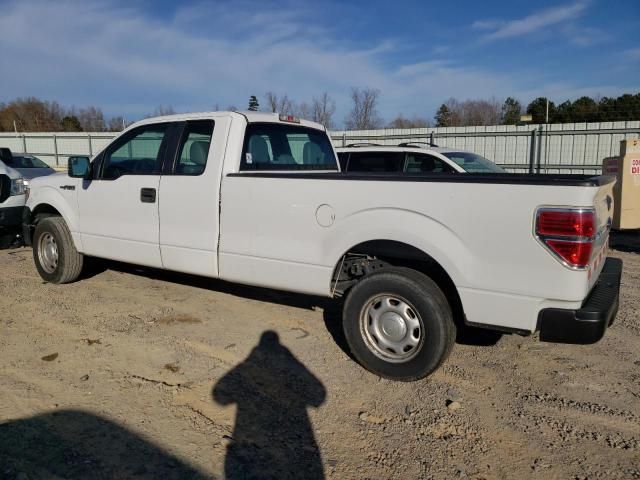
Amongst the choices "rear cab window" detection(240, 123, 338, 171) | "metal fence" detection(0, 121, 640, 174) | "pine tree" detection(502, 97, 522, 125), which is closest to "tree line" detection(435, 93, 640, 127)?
"pine tree" detection(502, 97, 522, 125)

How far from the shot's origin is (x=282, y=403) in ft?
11.3

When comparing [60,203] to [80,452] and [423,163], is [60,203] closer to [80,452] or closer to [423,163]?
[80,452]

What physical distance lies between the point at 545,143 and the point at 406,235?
43.2 feet

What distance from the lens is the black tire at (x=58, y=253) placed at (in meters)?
5.92

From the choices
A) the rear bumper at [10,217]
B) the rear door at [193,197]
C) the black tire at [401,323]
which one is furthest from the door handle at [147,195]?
the rear bumper at [10,217]

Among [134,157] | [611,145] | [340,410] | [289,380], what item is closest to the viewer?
[340,410]

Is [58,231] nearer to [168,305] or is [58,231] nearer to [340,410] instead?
[168,305]

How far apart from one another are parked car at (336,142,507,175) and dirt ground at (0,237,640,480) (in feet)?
13.0

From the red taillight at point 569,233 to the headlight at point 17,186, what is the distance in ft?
24.7

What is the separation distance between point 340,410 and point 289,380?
55 cm

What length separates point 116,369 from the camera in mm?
3914

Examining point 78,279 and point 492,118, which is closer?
point 78,279

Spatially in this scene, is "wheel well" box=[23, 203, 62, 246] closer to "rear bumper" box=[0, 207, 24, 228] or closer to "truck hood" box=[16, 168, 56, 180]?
"rear bumper" box=[0, 207, 24, 228]

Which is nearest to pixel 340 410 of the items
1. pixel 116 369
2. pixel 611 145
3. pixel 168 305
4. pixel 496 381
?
pixel 496 381
